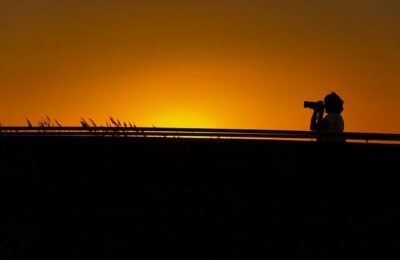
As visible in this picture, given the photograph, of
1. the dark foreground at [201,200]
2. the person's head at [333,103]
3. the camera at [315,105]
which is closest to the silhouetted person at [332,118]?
the person's head at [333,103]

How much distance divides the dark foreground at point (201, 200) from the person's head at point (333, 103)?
7.38ft

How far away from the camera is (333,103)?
15414 mm

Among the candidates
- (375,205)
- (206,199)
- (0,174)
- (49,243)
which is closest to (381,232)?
(375,205)

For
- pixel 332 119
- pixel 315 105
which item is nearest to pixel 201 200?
pixel 315 105

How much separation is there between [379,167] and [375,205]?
5.34ft

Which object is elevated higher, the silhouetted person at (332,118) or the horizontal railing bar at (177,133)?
the horizontal railing bar at (177,133)

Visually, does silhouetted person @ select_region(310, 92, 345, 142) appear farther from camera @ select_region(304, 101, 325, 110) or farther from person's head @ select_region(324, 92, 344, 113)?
camera @ select_region(304, 101, 325, 110)

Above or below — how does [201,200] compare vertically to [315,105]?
below

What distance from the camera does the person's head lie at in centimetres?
1543

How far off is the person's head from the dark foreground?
225cm

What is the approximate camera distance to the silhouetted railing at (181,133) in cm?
1869

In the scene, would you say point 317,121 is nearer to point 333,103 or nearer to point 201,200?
point 333,103

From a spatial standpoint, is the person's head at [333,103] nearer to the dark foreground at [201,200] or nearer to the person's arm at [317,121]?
the person's arm at [317,121]

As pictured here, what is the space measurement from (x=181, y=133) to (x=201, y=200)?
3269mm
